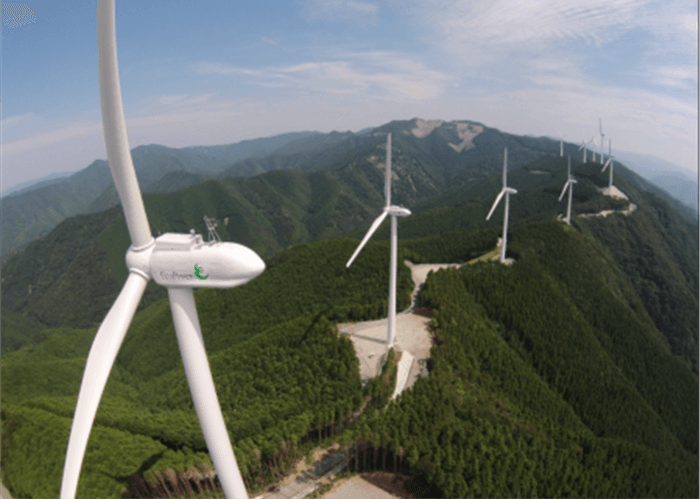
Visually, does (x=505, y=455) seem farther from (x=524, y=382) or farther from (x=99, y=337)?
(x=99, y=337)

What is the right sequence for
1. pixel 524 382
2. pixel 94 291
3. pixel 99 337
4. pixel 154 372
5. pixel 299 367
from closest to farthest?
pixel 99 337 < pixel 299 367 < pixel 524 382 < pixel 154 372 < pixel 94 291

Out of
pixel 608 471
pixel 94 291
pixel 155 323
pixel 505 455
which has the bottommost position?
pixel 94 291

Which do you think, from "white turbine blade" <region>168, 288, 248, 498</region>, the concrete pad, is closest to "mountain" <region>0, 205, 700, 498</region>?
the concrete pad

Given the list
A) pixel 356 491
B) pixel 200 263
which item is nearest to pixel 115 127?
pixel 200 263

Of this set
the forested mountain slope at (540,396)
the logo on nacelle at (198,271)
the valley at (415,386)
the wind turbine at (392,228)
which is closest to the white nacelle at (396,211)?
the wind turbine at (392,228)

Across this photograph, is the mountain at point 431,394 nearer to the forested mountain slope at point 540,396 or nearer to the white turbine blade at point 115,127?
the forested mountain slope at point 540,396

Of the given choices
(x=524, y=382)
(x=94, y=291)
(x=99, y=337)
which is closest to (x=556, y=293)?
(x=524, y=382)

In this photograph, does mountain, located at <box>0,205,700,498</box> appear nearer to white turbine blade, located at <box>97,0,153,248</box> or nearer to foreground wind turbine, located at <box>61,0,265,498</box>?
foreground wind turbine, located at <box>61,0,265,498</box>
